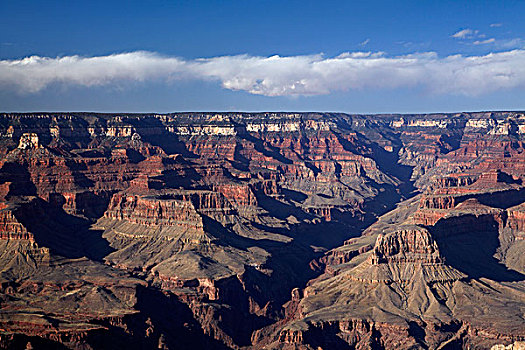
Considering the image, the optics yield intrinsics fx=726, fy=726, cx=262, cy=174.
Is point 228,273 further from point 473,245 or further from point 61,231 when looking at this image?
point 473,245

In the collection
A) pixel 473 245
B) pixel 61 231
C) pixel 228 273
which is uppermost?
pixel 61 231

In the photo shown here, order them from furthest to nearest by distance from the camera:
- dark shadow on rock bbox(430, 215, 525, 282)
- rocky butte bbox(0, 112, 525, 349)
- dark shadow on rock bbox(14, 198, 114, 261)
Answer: dark shadow on rock bbox(14, 198, 114, 261) < dark shadow on rock bbox(430, 215, 525, 282) < rocky butte bbox(0, 112, 525, 349)

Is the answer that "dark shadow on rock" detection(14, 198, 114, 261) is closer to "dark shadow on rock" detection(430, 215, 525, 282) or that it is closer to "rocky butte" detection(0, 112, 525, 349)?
"rocky butte" detection(0, 112, 525, 349)

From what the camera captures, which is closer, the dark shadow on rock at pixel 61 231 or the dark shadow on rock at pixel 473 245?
the dark shadow on rock at pixel 473 245

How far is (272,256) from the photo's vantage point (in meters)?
156

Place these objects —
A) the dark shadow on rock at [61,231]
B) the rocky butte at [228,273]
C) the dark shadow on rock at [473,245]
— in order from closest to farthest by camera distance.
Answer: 1. the rocky butte at [228,273]
2. the dark shadow on rock at [473,245]
3. the dark shadow on rock at [61,231]

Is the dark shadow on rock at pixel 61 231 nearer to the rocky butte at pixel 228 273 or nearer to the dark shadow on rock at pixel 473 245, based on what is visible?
the rocky butte at pixel 228 273

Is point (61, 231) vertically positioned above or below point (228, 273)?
above

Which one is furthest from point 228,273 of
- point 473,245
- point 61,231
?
point 473,245

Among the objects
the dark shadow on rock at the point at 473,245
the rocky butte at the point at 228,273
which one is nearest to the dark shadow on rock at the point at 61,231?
the rocky butte at the point at 228,273

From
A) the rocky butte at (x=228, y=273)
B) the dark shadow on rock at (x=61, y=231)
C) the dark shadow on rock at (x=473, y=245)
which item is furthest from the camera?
the dark shadow on rock at (x=61, y=231)

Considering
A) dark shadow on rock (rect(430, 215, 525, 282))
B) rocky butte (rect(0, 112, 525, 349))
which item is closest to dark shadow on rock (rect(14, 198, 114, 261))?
rocky butte (rect(0, 112, 525, 349))

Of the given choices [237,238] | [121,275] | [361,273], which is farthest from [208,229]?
[361,273]

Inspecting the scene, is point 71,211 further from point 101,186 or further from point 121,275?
point 121,275
